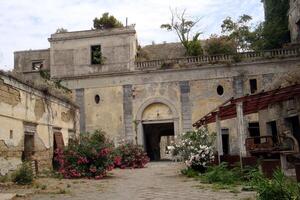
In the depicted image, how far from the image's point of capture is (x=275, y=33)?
99.3ft

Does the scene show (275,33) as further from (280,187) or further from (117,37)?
(280,187)

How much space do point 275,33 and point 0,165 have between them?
76.8 feet

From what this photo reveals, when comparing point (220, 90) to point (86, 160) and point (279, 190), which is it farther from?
point (279, 190)

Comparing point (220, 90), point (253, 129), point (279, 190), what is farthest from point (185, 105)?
point (279, 190)

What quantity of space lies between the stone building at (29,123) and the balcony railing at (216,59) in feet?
30.0

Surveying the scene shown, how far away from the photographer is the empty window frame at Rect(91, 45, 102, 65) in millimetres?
29141

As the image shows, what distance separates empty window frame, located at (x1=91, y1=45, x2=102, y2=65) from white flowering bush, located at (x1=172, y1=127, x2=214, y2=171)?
14632mm

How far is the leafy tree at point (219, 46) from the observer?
2914 centimetres

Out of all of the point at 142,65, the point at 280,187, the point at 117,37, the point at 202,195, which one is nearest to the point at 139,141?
the point at 142,65

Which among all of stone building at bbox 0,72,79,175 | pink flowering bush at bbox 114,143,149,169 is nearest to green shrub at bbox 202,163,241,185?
stone building at bbox 0,72,79,175

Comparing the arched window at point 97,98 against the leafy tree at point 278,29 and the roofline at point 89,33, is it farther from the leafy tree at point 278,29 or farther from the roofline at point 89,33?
the leafy tree at point 278,29

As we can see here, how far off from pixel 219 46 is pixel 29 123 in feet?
57.8

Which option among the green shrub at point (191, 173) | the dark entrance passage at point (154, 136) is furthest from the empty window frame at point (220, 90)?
the green shrub at point (191, 173)

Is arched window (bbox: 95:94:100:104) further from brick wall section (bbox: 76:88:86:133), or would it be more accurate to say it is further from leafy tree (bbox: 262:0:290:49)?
leafy tree (bbox: 262:0:290:49)
